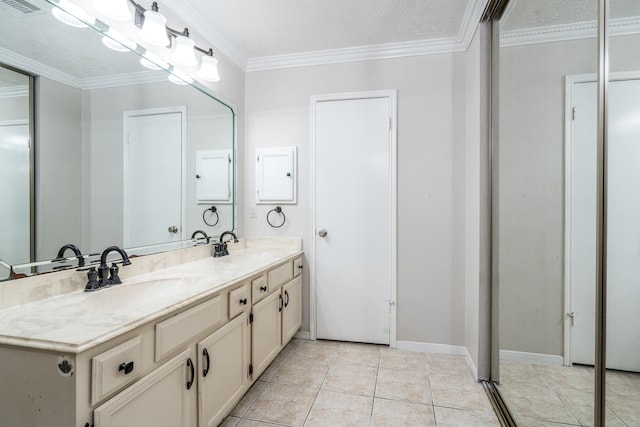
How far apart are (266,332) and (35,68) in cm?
175

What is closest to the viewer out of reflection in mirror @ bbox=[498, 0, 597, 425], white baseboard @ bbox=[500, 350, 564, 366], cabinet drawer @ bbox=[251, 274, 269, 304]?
reflection in mirror @ bbox=[498, 0, 597, 425]

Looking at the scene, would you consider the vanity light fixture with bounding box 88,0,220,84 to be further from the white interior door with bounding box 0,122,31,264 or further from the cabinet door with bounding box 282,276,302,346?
the cabinet door with bounding box 282,276,302,346

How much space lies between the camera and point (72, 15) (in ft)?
4.40

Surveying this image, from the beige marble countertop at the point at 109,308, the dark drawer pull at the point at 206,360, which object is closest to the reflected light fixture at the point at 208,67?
the beige marble countertop at the point at 109,308

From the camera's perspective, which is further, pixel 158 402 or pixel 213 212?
pixel 213 212

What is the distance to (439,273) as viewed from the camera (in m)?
2.47

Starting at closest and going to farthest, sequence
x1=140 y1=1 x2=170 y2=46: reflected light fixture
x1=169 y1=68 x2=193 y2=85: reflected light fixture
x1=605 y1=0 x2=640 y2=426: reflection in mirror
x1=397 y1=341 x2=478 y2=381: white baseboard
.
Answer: x1=605 y1=0 x2=640 y2=426: reflection in mirror → x1=140 y1=1 x2=170 y2=46: reflected light fixture → x1=169 y1=68 x2=193 y2=85: reflected light fixture → x1=397 y1=341 x2=478 y2=381: white baseboard

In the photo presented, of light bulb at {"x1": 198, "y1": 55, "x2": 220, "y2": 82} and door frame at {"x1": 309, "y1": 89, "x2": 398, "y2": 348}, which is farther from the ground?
light bulb at {"x1": 198, "y1": 55, "x2": 220, "y2": 82}

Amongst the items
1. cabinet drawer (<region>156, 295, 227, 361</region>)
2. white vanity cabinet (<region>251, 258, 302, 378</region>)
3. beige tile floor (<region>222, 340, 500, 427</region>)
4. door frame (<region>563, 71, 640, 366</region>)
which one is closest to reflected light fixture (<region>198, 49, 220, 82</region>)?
white vanity cabinet (<region>251, 258, 302, 378</region>)

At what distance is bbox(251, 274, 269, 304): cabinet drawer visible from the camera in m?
1.82

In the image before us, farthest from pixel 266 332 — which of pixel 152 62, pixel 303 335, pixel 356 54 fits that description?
pixel 356 54

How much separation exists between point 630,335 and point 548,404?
689 millimetres

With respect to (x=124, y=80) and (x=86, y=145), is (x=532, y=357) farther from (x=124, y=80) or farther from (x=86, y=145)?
(x=124, y=80)

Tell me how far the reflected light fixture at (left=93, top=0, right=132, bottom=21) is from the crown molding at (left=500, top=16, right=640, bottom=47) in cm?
192
